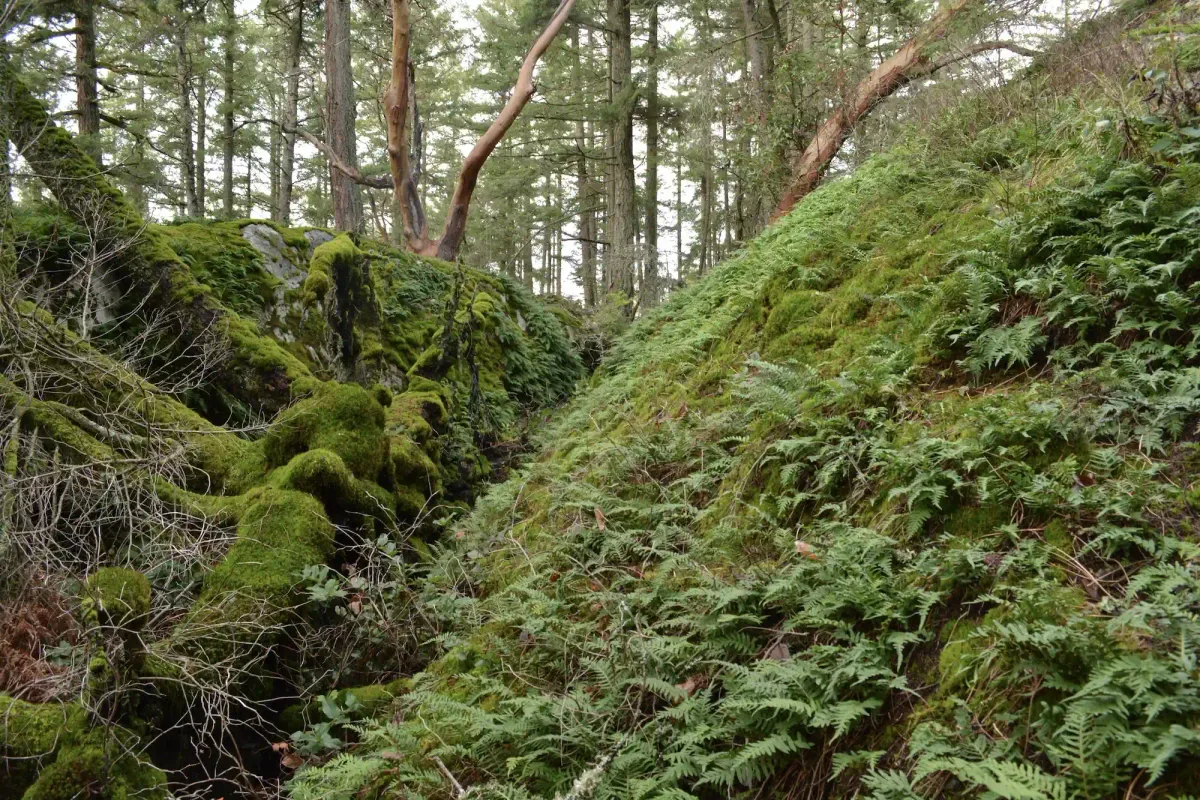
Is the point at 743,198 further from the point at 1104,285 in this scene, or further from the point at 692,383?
the point at 1104,285

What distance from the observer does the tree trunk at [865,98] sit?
9.21 meters

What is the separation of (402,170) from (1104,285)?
431 inches

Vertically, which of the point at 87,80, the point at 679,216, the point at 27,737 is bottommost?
the point at 27,737

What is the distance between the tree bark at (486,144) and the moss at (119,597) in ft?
30.1

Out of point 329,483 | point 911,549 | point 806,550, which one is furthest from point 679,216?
point 911,549

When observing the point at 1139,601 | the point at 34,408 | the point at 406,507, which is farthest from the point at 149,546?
the point at 1139,601

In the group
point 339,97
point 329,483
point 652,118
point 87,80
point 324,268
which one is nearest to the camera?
point 329,483

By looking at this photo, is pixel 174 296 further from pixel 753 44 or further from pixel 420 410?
pixel 753 44

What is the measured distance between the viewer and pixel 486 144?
11.5 m

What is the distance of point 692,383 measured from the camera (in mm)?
6020

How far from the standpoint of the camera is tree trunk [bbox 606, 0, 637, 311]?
48.4ft

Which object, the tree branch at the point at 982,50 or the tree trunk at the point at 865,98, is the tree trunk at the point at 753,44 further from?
the tree branch at the point at 982,50

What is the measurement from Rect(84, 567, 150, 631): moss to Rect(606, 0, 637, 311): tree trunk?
11711 mm

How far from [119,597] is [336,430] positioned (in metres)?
2.63
